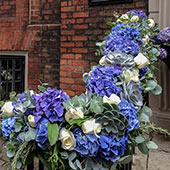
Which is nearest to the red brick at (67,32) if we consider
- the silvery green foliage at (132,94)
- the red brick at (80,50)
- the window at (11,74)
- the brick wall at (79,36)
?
the brick wall at (79,36)

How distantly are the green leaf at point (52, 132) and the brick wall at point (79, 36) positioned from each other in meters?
2.31

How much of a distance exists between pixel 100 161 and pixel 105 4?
8.22 ft

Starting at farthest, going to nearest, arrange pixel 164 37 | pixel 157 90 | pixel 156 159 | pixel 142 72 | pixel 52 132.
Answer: pixel 164 37 < pixel 156 159 < pixel 142 72 < pixel 157 90 < pixel 52 132

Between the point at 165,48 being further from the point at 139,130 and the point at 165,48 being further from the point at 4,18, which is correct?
the point at 4,18

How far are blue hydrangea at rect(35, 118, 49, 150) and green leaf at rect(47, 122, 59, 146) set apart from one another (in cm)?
2

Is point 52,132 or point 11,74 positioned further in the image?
point 11,74

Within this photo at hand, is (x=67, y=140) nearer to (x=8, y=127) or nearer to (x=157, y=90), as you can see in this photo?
(x=8, y=127)

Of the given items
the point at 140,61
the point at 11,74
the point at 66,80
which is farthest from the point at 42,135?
the point at 11,74

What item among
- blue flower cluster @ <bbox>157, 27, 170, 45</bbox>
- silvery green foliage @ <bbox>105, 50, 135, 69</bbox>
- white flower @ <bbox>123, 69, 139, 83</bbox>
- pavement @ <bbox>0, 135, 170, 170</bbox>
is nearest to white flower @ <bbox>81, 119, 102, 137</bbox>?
white flower @ <bbox>123, 69, 139, 83</bbox>

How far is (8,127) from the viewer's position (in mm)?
983

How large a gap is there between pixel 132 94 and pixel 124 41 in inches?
21.7

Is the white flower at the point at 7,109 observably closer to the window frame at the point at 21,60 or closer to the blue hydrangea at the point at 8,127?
the blue hydrangea at the point at 8,127

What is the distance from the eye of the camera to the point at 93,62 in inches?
125

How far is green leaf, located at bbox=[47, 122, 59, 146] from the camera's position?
2.84 feet
